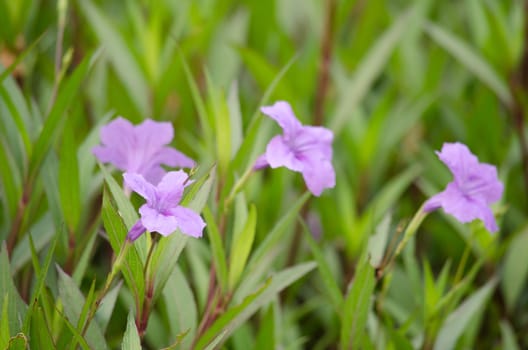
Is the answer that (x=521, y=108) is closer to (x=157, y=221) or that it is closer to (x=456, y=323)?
(x=456, y=323)

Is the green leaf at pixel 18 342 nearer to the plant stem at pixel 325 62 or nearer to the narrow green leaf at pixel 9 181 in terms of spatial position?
the narrow green leaf at pixel 9 181

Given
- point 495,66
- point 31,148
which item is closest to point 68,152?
point 31,148

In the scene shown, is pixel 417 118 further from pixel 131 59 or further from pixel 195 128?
pixel 131 59

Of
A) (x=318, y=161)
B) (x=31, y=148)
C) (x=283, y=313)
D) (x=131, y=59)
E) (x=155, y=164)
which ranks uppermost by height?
(x=131, y=59)

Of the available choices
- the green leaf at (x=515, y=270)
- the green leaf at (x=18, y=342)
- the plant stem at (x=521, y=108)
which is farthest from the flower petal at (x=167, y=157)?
the plant stem at (x=521, y=108)

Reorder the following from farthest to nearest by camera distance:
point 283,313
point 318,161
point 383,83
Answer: point 383,83, point 283,313, point 318,161

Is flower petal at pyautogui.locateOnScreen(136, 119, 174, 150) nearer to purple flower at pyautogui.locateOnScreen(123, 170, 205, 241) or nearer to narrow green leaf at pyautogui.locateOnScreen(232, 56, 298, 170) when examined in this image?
narrow green leaf at pyautogui.locateOnScreen(232, 56, 298, 170)

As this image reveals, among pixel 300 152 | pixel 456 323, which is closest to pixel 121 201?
pixel 300 152
